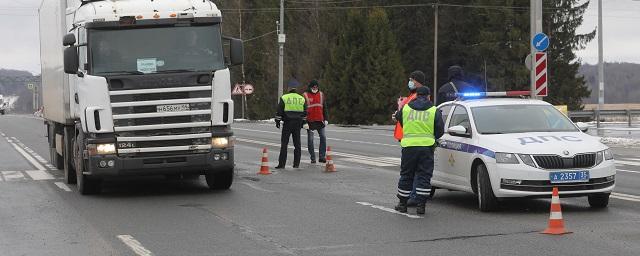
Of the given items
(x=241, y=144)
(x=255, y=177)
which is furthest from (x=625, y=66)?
(x=255, y=177)

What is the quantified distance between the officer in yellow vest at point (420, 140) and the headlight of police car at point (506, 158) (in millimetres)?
777

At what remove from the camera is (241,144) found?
29.5m

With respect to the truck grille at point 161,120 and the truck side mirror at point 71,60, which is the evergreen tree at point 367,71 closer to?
the truck grille at point 161,120

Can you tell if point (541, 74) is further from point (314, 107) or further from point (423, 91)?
point (423, 91)

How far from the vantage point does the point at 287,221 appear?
1095 cm

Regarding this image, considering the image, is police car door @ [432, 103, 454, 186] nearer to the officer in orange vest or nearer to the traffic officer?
the traffic officer

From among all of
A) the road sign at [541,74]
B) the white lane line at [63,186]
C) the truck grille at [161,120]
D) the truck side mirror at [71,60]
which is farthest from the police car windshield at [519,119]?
the road sign at [541,74]

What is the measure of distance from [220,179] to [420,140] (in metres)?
4.56

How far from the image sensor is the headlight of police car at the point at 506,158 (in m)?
11.1

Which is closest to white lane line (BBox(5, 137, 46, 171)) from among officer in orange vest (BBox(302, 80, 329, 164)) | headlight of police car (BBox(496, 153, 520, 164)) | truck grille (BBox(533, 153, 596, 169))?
officer in orange vest (BBox(302, 80, 329, 164))

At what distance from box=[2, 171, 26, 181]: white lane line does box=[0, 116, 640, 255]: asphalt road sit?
44 cm

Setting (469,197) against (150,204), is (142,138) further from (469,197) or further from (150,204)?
(469,197)

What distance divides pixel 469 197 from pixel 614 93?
468ft

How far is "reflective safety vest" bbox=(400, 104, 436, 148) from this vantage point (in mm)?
11328
